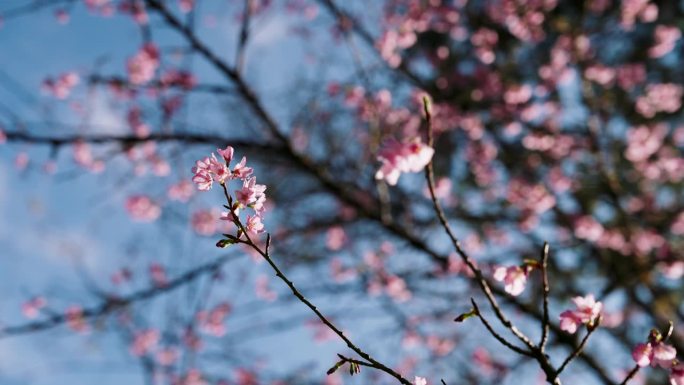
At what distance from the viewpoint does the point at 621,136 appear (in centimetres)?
881

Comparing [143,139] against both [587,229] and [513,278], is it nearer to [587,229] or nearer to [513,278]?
[513,278]

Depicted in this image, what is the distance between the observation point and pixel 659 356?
1476 mm

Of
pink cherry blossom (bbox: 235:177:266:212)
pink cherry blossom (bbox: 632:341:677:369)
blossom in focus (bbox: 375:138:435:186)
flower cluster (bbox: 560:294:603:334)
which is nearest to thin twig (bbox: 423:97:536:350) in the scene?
blossom in focus (bbox: 375:138:435:186)

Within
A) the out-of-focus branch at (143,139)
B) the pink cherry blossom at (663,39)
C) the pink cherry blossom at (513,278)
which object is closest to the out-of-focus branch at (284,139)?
the out-of-focus branch at (143,139)

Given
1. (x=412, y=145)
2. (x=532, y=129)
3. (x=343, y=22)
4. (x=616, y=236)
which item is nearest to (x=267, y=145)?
(x=343, y=22)

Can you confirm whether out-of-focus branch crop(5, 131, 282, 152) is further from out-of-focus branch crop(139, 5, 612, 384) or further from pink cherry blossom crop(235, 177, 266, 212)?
pink cherry blossom crop(235, 177, 266, 212)

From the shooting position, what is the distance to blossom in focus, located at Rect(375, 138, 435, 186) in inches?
62.1

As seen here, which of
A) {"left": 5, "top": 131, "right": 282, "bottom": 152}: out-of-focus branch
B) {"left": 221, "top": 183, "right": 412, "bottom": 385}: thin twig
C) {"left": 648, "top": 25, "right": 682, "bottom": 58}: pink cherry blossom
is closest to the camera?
{"left": 221, "top": 183, "right": 412, "bottom": 385}: thin twig

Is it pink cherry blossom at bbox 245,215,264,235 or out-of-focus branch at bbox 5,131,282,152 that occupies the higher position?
out-of-focus branch at bbox 5,131,282,152

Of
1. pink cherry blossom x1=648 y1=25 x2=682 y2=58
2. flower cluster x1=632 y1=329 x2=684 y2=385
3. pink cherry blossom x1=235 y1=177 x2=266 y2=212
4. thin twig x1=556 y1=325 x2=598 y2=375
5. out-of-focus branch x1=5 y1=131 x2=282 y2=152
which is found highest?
pink cherry blossom x1=648 y1=25 x2=682 y2=58

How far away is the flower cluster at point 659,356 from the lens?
146 cm

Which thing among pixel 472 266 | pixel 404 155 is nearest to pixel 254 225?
pixel 404 155

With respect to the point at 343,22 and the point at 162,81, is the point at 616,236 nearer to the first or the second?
the point at 343,22

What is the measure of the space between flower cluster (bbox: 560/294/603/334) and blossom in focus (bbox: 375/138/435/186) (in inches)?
26.4
